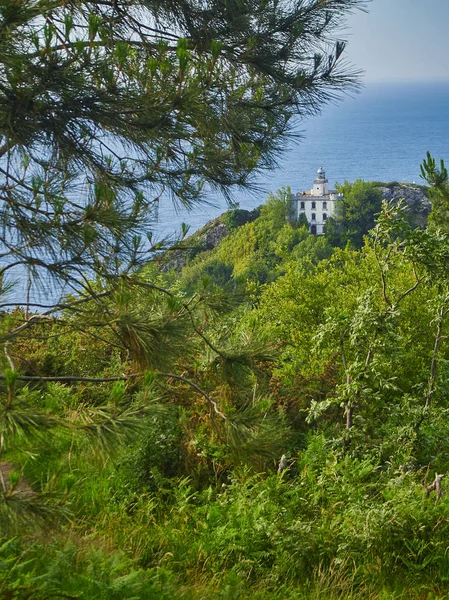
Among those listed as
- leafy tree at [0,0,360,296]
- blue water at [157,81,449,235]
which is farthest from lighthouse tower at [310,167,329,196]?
leafy tree at [0,0,360,296]

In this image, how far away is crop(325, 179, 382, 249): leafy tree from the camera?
5400 centimetres

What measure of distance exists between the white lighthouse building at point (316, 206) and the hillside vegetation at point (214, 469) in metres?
52.9

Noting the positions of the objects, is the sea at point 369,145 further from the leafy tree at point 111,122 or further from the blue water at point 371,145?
the leafy tree at point 111,122

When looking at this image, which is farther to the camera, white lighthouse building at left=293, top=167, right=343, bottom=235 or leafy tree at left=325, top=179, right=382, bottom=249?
white lighthouse building at left=293, top=167, right=343, bottom=235

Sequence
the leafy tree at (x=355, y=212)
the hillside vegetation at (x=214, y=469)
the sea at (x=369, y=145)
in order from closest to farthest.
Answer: the hillside vegetation at (x=214, y=469) < the leafy tree at (x=355, y=212) < the sea at (x=369, y=145)

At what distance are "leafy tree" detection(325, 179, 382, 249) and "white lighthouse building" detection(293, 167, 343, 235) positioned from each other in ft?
4.22

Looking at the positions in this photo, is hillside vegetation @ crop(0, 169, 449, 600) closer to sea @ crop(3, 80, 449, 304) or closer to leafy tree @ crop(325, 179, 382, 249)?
sea @ crop(3, 80, 449, 304)

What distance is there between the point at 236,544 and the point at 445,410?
2.04 m

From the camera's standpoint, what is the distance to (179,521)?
3.07 metres

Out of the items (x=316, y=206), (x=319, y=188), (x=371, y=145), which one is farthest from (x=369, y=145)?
(x=316, y=206)

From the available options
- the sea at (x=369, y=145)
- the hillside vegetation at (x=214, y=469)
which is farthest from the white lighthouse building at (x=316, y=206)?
the hillside vegetation at (x=214, y=469)

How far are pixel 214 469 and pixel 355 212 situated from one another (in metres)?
53.1

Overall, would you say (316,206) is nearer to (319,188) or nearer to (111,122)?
(319,188)

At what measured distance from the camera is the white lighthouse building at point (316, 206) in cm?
5691
